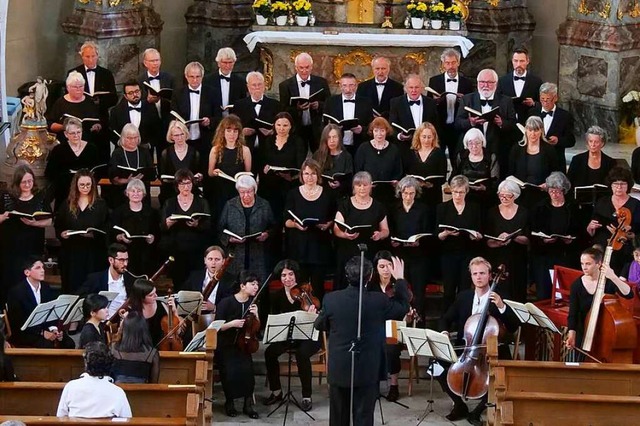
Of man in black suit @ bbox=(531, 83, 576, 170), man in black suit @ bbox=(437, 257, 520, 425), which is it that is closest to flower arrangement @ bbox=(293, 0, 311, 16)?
man in black suit @ bbox=(531, 83, 576, 170)

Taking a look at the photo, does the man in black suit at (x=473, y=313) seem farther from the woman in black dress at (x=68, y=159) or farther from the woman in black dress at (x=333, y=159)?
the woman in black dress at (x=68, y=159)

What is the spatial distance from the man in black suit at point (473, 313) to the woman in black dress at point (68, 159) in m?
2.97

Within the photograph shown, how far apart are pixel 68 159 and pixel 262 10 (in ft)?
11.8

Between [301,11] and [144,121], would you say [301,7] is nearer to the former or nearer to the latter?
[301,11]

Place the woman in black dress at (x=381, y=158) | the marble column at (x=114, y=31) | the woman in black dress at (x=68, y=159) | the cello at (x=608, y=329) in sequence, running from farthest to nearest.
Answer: the marble column at (x=114, y=31)
the woman in black dress at (x=68, y=159)
the woman in black dress at (x=381, y=158)
the cello at (x=608, y=329)

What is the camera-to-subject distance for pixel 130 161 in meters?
11.5

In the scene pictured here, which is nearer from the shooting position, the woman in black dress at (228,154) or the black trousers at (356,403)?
the black trousers at (356,403)

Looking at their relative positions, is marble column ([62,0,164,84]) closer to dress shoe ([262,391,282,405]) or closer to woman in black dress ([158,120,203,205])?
woman in black dress ([158,120,203,205])

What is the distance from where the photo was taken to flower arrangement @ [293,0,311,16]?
14797 mm

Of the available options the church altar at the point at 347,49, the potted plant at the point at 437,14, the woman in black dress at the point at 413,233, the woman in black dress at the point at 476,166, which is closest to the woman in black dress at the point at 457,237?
the woman in black dress at the point at 413,233

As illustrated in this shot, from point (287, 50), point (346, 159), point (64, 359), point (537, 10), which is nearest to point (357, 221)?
point (346, 159)

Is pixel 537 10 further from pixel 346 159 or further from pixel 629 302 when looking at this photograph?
pixel 629 302

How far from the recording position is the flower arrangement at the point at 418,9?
48.7ft

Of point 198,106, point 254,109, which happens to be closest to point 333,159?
point 254,109
